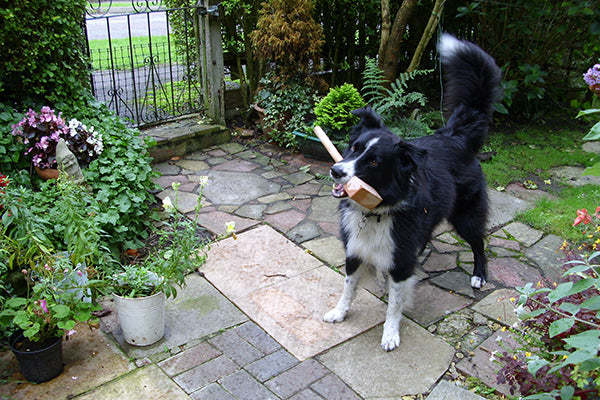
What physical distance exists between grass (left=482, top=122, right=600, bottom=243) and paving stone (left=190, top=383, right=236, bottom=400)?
9.45 ft

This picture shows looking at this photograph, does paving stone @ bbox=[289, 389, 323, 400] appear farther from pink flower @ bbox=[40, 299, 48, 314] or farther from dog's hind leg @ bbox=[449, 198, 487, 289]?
dog's hind leg @ bbox=[449, 198, 487, 289]

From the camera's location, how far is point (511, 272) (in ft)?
11.8

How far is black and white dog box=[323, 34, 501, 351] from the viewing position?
8.71 ft

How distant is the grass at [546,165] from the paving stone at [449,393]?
2048 millimetres

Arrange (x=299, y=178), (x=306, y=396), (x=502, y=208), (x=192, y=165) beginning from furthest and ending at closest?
(x=192, y=165) → (x=299, y=178) → (x=502, y=208) → (x=306, y=396)

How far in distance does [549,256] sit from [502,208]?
31.2 inches

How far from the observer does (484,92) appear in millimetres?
3330

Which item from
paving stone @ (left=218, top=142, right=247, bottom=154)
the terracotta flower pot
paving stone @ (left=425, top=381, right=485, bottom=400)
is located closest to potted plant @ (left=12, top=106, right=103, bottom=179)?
the terracotta flower pot

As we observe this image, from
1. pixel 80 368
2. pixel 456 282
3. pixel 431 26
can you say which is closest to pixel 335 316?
pixel 456 282

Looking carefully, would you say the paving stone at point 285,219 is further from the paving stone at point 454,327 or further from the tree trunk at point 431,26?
the tree trunk at point 431,26

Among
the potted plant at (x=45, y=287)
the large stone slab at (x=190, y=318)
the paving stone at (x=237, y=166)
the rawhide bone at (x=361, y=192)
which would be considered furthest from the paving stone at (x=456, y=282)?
the paving stone at (x=237, y=166)

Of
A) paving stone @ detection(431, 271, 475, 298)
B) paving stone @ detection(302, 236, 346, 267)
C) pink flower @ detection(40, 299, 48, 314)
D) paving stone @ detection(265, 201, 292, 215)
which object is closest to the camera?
pink flower @ detection(40, 299, 48, 314)

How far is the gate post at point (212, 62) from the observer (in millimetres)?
5508

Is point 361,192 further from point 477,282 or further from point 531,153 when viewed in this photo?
point 531,153
